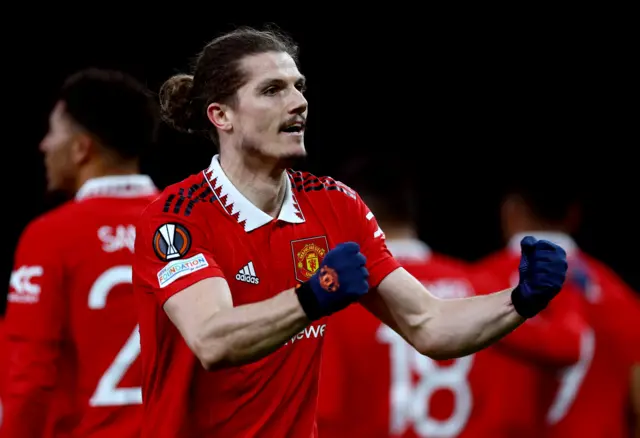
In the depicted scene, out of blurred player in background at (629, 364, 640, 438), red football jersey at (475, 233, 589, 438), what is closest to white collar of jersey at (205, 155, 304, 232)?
red football jersey at (475, 233, 589, 438)

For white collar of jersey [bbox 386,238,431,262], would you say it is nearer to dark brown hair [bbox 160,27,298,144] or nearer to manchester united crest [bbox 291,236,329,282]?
dark brown hair [bbox 160,27,298,144]

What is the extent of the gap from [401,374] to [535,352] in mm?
591

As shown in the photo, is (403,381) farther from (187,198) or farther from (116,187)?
(187,198)

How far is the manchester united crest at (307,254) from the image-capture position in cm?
314

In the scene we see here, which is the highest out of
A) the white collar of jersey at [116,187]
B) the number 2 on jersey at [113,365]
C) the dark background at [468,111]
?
the dark background at [468,111]

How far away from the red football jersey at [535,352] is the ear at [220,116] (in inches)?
88.2

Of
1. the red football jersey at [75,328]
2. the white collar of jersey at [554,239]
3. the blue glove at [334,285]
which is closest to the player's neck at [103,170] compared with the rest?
the red football jersey at [75,328]

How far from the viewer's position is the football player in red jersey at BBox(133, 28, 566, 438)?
3.00 m

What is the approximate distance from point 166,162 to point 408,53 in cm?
232

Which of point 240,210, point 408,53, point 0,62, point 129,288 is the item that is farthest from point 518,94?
point 240,210

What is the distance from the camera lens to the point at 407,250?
511 centimetres

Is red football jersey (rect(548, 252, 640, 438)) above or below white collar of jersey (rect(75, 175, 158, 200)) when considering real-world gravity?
below

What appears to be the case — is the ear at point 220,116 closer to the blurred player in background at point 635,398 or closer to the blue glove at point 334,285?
the blue glove at point 334,285

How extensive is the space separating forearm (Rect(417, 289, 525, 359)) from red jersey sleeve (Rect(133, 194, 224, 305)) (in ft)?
2.11
